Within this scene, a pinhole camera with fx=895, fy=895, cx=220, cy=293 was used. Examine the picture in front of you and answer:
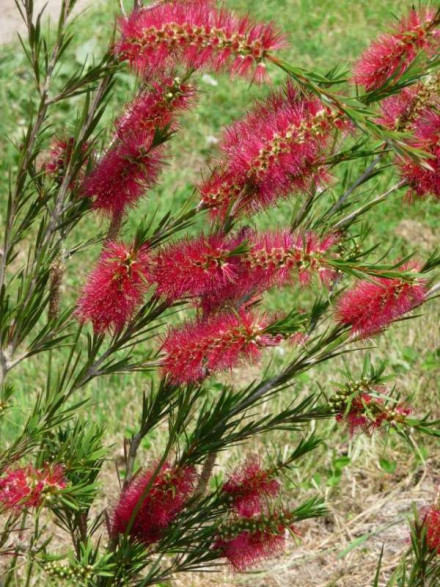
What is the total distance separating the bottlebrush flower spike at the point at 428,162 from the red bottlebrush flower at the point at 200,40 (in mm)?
224

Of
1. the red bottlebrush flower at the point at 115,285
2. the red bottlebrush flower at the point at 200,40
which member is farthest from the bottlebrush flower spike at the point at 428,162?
the red bottlebrush flower at the point at 115,285

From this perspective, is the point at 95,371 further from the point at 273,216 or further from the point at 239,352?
the point at 273,216

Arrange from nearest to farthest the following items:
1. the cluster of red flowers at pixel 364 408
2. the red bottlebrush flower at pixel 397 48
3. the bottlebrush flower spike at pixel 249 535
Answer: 1. the red bottlebrush flower at pixel 397 48
2. the cluster of red flowers at pixel 364 408
3. the bottlebrush flower spike at pixel 249 535

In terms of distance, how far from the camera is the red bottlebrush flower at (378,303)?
1165 millimetres

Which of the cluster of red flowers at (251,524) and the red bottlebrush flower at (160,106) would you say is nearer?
the red bottlebrush flower at (160,106)

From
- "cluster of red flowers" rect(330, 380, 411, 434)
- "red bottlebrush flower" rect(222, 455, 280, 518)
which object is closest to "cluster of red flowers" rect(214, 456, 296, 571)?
"red bottlebrush flower" rect(222, 455, 280, 518)

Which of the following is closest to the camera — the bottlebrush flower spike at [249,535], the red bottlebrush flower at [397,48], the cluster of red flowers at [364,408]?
the red bottlebrush flower at [397,48]

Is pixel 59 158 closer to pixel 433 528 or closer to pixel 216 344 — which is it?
pixel 216 344

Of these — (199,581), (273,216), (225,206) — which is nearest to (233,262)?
(225,206)

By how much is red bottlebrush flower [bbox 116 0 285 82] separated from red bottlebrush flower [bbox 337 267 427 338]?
0.33 metres

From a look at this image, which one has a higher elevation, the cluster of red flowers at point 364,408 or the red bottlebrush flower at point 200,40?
the red bottlebrush flower at point 200,40

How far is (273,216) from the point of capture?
4.04 m

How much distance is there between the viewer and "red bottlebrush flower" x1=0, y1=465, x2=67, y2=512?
1132 mm

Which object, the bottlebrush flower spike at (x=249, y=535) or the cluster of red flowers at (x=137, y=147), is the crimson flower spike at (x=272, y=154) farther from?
the bottlebrush flower spike at (x=249, y=535)
